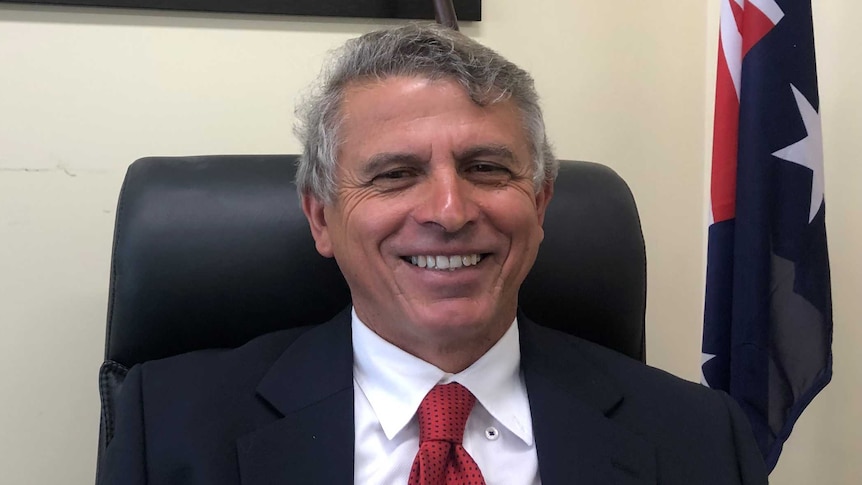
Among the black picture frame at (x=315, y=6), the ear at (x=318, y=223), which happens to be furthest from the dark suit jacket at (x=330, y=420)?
the black picture frame at (x=315, y=6)

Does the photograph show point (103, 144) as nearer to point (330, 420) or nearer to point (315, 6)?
point (315, 6)

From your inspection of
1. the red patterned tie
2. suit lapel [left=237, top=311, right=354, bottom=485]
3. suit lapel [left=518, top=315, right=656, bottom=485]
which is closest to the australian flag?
suit lapel [left=518, top=315, right=656, bottom=485]

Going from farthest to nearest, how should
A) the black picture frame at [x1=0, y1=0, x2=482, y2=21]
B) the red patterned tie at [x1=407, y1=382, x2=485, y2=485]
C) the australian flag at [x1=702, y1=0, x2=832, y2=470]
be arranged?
the black picture frame at [x1=0, y1=0, x2=482, y2=21] < the australian flag at [x1=702, y1=0, x2=832, y2=470] < the red patterned tie at [x1=407, y1=382, x2=485, y2=485]

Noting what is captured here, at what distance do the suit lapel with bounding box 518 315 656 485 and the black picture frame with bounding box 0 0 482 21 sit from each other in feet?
2.55

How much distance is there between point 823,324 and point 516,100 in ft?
2.36

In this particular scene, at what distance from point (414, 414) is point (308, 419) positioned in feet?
0.46

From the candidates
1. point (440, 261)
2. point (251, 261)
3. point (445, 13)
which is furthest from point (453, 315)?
point (445, 13)

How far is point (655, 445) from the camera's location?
92cm

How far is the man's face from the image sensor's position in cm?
87

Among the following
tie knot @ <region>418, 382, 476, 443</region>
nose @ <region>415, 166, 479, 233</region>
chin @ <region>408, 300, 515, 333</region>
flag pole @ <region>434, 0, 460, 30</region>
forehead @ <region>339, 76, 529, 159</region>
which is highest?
flag pole @ <region>434, 0, 460, 30</region>

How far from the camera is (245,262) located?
0.97 m

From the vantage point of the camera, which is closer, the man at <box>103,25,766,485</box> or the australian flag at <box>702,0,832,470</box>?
the man at <box>103,25,766,485</box>

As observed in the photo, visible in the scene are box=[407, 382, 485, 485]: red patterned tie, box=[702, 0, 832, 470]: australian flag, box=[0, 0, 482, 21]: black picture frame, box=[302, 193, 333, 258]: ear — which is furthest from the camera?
box=[0, 0, 482, 21]: black picture frame

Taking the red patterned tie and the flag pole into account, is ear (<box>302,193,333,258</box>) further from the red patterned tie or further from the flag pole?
the flag pole
